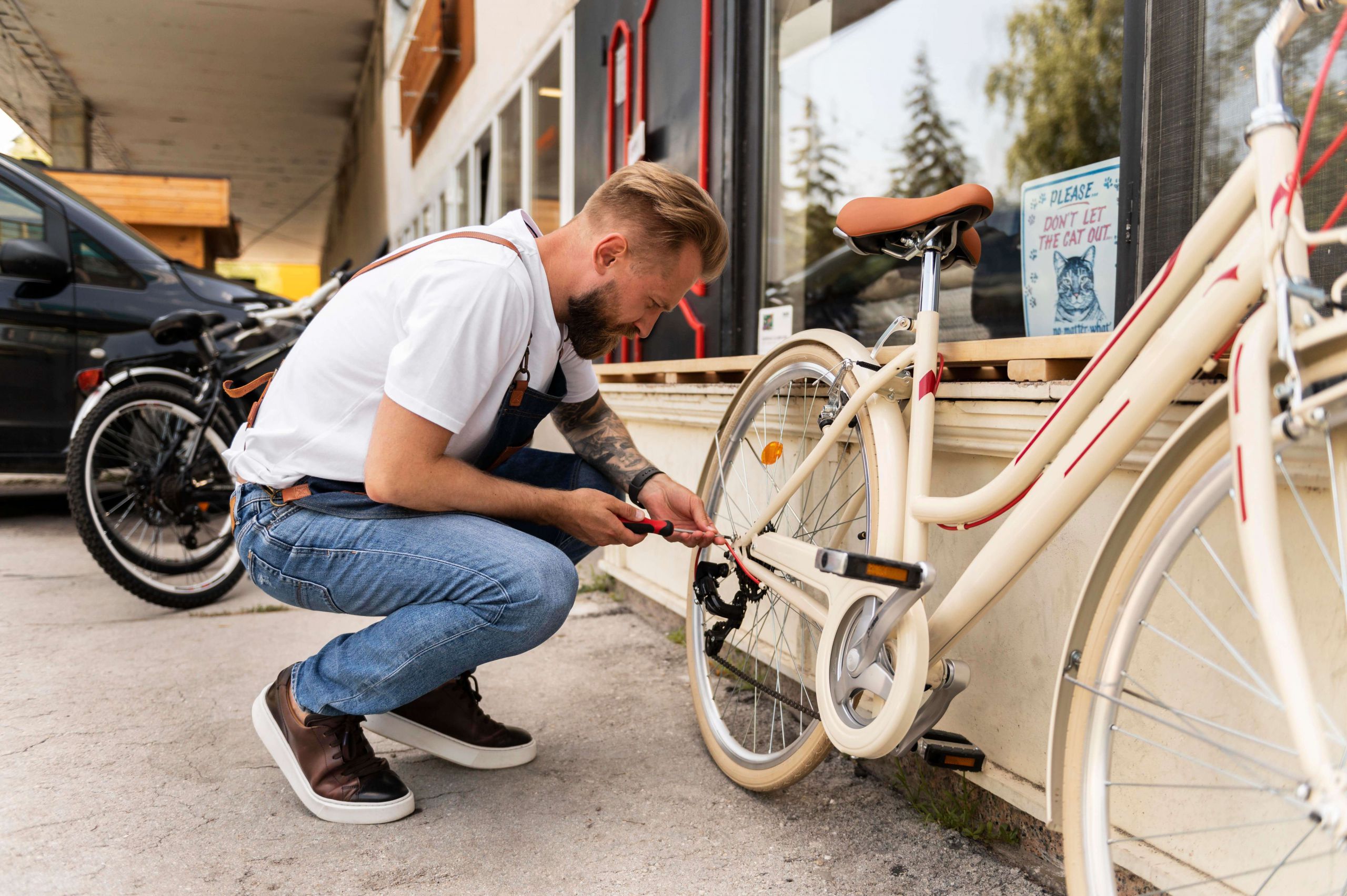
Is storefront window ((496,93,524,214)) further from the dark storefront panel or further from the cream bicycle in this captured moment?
the cream bicycle

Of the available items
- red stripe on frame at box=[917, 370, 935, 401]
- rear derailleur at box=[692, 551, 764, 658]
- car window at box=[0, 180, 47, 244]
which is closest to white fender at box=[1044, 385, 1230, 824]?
red stripe on frame at box=[917, 370, 935, 401]

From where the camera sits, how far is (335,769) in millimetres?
1769

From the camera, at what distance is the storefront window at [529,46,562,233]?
5.01 m

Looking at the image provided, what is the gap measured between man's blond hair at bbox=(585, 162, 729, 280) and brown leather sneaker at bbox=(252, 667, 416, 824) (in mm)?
1130

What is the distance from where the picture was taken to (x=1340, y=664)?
116 cm

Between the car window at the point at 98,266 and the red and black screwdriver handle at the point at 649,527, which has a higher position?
the car window at the point at 98,266

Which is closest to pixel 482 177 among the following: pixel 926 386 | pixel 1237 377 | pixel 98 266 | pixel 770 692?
pixel 98 266

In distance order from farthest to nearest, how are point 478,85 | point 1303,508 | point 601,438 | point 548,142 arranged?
1. point 478,85
2. point 548,142
3. point 601,438
4. point 1303,508

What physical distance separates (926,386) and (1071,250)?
763mm

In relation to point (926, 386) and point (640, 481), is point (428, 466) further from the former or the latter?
point (926, 386)

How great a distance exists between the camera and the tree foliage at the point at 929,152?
4109 millimetres

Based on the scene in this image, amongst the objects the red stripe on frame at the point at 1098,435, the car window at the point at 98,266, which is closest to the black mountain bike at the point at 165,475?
the car window at the point at 98,266

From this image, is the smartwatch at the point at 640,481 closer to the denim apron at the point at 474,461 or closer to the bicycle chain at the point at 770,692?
the denim apron at the point at 474,461

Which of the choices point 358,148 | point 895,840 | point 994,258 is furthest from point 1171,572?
point 358,148
